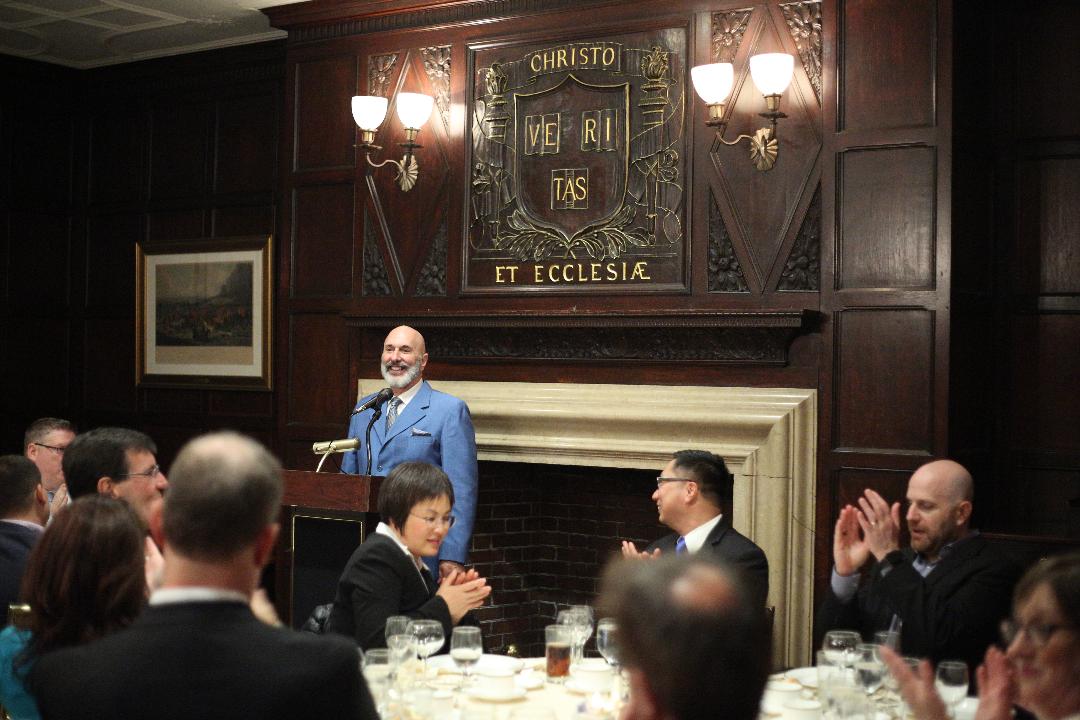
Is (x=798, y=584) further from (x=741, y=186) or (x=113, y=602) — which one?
(x=113, y=602)

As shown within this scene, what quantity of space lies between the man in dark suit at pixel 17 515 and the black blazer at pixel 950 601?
8.73 feet

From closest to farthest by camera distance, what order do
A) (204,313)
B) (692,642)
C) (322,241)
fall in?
1. (692,642)
2. (322,241)
3. (204,313)

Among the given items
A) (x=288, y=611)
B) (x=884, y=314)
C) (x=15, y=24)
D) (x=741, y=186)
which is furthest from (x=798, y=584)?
(x=15, y=24)

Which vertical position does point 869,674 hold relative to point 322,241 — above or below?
below

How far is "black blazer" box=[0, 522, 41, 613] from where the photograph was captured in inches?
141

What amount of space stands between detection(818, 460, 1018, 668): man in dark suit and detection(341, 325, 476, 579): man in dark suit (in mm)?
1941

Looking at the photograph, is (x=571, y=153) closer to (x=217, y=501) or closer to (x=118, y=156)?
(x=118, y=156)

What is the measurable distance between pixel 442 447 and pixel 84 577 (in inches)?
134

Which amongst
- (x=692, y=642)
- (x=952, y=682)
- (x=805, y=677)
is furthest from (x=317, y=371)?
(x=692, y=642)

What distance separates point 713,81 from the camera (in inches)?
226

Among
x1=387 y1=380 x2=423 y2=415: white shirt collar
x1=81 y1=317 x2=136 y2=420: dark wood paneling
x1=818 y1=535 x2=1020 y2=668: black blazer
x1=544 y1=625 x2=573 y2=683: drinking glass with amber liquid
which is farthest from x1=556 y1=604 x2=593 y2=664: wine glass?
x1=81 y1=317 x2=136 y2=420: dark wood paneling

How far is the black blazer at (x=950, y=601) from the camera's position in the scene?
4.19 m

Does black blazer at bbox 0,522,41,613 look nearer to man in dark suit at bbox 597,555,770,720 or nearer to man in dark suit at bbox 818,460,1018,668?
man in dark suit at bbox 597,555,770,720

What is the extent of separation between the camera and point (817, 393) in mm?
5707
